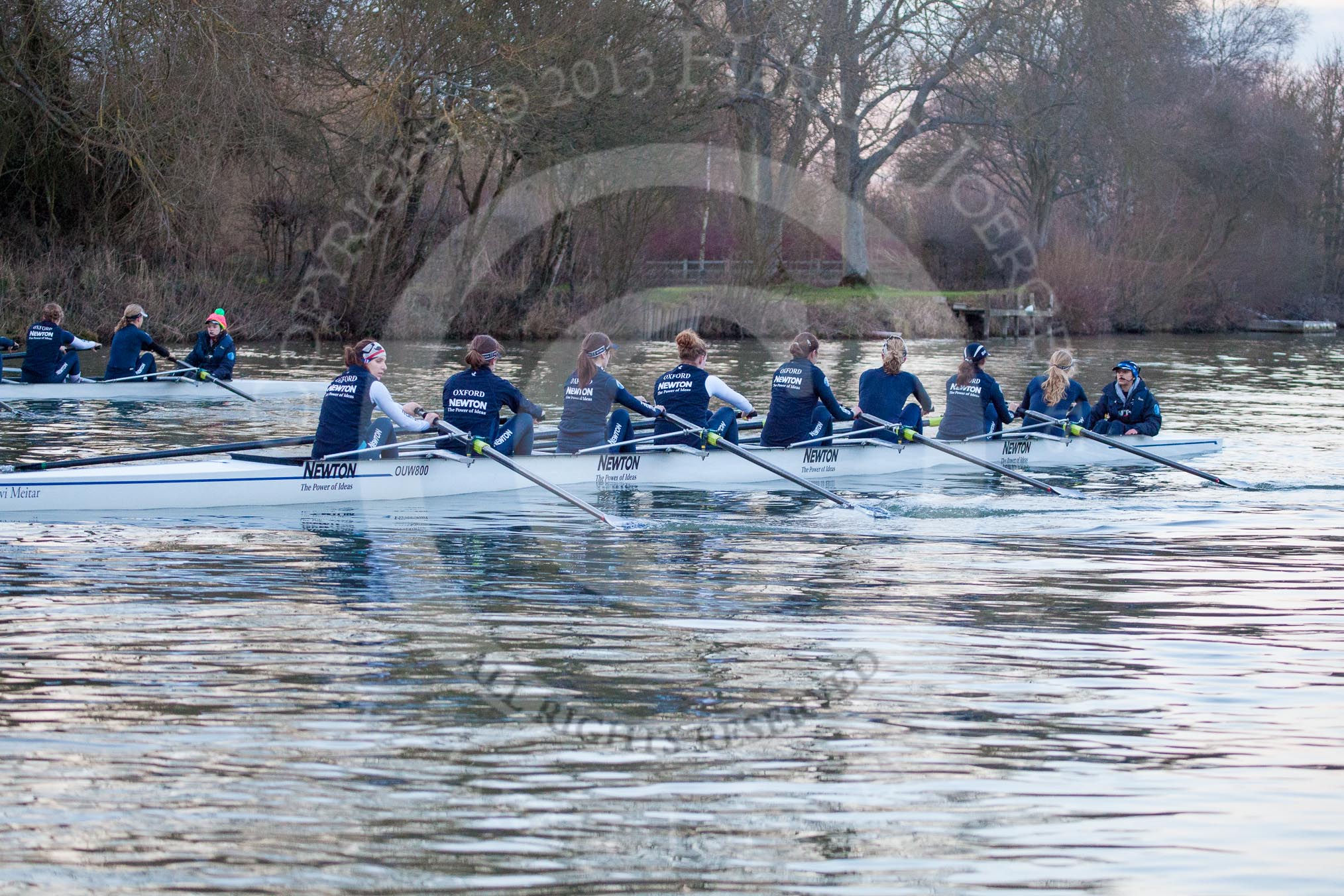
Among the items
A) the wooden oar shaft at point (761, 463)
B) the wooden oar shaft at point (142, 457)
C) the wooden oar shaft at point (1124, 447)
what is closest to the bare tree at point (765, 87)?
the wooden oar shaft at point (1124, 447)

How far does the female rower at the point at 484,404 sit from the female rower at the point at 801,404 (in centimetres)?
222

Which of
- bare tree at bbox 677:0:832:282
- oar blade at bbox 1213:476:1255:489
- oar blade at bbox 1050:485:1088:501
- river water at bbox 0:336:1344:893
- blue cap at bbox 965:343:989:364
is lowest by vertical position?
river water at bbox 0:336:1344:893

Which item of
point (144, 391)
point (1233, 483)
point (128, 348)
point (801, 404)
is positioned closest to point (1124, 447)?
point (1233, 483)

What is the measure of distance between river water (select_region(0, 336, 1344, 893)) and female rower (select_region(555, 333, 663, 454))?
103 cm

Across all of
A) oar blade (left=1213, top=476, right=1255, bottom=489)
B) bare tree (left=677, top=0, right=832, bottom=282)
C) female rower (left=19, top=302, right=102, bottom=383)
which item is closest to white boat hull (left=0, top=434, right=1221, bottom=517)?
oar blade (left=1213, top=476, right=1255, bottom=489)

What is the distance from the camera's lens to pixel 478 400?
10.4m

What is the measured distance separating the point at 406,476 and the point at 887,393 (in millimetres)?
4247

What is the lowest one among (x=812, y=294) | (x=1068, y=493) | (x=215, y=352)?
(x=1068, y=493)

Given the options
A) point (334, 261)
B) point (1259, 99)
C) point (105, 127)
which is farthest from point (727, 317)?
point (1259, 99)

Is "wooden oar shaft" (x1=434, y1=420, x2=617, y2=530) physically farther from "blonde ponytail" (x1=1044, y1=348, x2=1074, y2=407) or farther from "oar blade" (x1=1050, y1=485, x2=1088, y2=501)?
"blonde ponytail" (x1=1044, y1=348, x2=1074, y2=407)

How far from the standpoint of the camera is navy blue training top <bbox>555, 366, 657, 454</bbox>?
35.6ft

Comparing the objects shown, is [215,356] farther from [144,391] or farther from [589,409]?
[589,409]

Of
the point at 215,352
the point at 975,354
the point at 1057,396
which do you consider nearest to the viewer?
the point at 975,354

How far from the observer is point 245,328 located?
1092 inches
